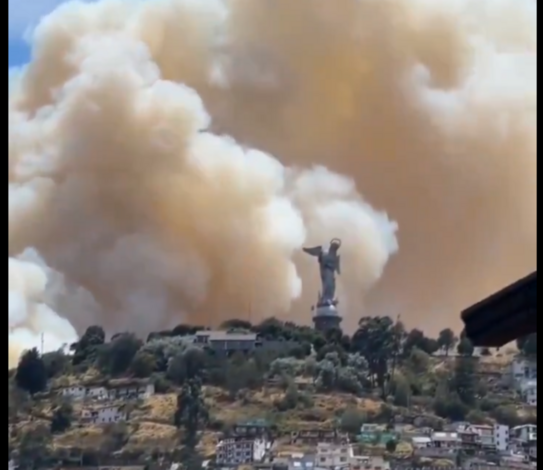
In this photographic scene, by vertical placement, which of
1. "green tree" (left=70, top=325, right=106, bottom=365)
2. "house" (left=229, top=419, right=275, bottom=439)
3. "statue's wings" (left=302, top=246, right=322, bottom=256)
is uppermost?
"statue's wings" (left=302, top=246, right=322, bottom=256)

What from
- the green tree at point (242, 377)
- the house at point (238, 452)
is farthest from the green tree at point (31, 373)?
the house at point (238, 452)

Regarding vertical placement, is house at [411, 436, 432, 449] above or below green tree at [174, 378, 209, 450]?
below

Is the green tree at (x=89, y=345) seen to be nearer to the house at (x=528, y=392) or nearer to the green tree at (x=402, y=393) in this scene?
the green tree at (x=402, y=393)

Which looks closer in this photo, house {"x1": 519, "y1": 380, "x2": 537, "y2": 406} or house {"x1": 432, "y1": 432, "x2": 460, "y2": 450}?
house {"x1": 432, "y1": 432, "x2": 460, "y2": 450}

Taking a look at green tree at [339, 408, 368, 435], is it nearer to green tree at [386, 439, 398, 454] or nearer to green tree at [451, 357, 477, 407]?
green tree at [386, 439, 398, 454]

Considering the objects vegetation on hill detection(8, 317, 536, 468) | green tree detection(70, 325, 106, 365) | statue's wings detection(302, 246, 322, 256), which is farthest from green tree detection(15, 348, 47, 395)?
statue's wings detection(302, 246, 322, 256)

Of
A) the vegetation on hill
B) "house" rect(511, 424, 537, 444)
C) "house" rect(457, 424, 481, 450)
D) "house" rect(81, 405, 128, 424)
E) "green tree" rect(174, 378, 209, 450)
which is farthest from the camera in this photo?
"house" rect(81, 405, 128, 424)
